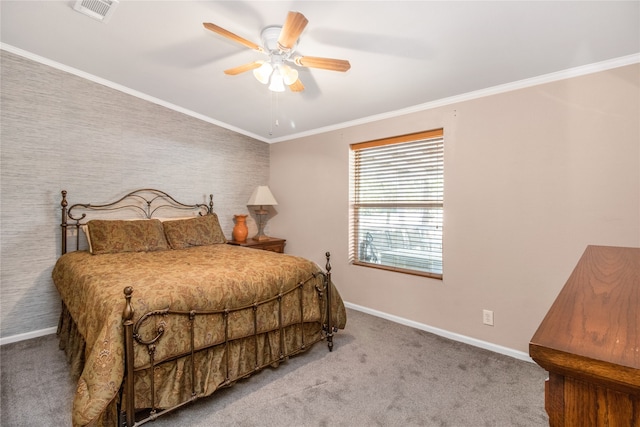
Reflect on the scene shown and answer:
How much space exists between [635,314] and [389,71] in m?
2.38

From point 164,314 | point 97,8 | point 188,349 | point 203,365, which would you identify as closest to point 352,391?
point 203,365

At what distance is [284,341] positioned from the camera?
7.67 ft

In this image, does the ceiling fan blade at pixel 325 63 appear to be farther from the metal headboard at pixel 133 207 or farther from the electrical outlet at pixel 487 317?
the metal headboard at pixel 133 207

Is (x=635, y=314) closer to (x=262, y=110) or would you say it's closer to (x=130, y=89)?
(x=262, y=110)

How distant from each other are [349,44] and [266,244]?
2.55m

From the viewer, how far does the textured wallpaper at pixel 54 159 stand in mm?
2754

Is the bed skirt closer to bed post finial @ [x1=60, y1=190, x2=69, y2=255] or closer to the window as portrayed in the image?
bed post finial @ [x1=60, y1=190, x2=69, y2=255]

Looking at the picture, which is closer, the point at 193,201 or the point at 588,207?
the point at 588,207

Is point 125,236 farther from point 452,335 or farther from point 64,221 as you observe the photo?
point 452,335

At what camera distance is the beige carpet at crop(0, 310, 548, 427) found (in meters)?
1.80

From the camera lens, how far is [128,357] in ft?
5.01

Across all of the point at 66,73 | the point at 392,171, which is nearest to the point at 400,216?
the point at 392,171

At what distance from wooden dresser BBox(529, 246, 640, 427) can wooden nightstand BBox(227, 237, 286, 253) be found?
11.7ft

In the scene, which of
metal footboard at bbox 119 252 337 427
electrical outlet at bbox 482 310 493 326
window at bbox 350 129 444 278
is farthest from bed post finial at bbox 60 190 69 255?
electrical outlet at bbox 482 310 493 326
